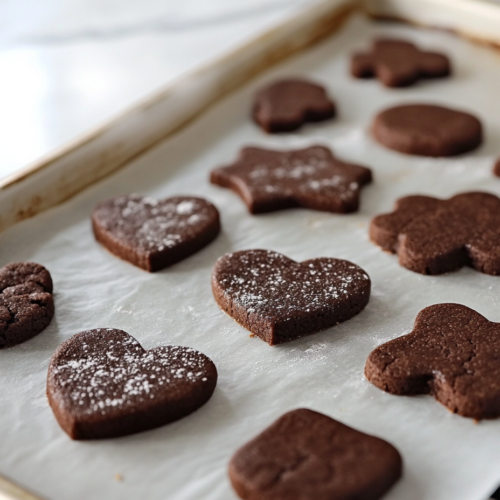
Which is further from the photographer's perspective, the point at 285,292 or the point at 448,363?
the point at 285,292

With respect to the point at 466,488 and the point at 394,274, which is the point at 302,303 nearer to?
the point at 394,274

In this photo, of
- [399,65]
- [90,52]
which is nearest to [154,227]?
[399,65]

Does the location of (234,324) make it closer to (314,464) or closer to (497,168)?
(314,464)

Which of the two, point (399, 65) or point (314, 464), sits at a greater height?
point (399, 65)

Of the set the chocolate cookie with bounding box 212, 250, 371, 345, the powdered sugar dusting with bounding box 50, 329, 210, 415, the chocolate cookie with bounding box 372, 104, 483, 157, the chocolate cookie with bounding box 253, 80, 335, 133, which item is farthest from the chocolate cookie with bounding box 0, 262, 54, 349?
the chocolate cookie with bounding box 372, 104, 483, 157

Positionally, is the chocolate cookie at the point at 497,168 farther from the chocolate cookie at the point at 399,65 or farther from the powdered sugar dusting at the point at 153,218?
the powdered sugar dusting at the point at 153,218

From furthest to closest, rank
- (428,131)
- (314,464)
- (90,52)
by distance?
(90,52) < (428,131) < (314,464)
